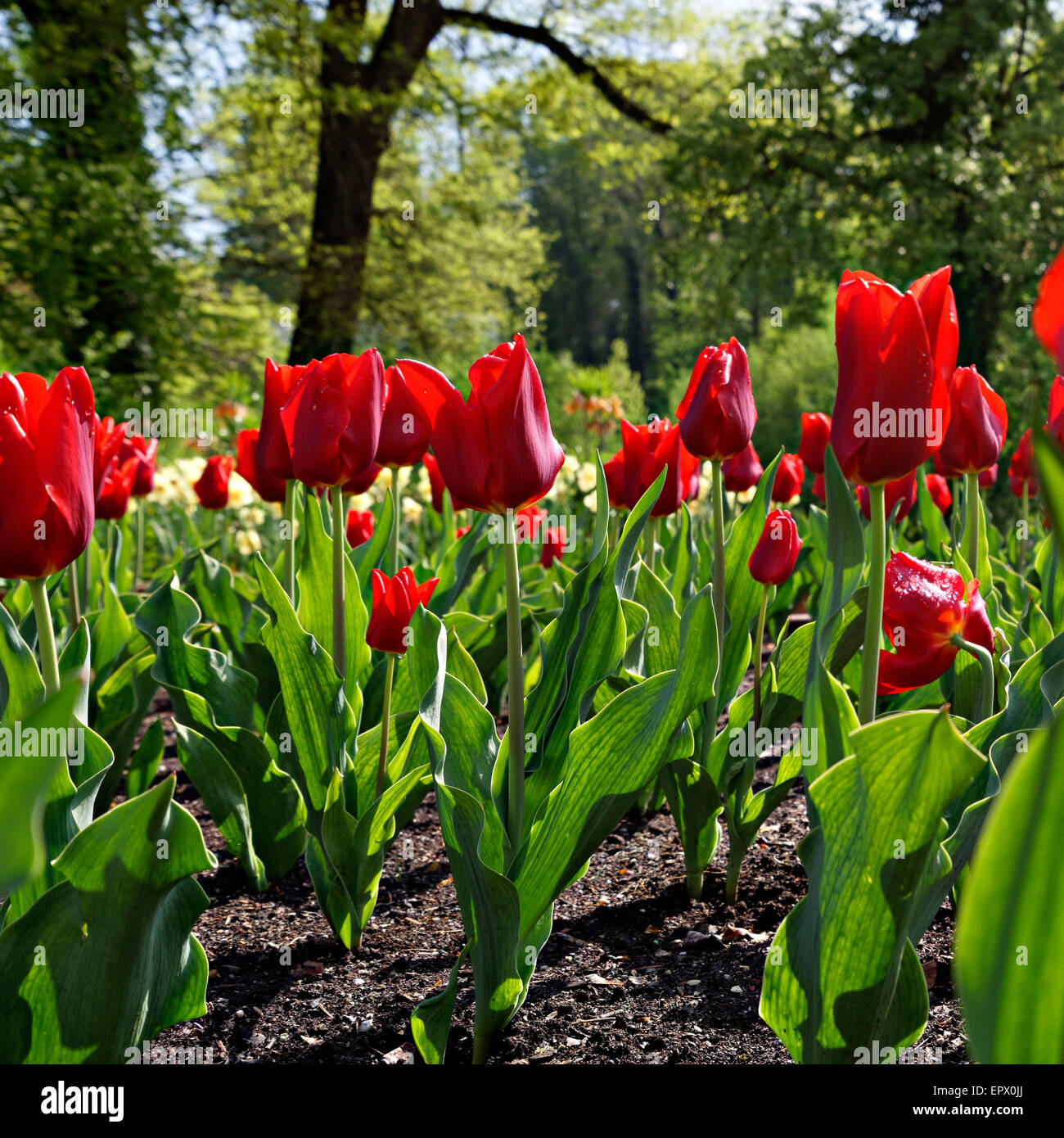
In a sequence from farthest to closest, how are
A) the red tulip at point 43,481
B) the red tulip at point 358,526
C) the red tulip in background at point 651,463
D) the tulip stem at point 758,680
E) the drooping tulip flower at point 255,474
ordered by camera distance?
1. the red tulip at point 358,526
2. the drooping tulip flower at point 255,474
3. the red tulip in background at point 651,463
4. the tulip stem at point 758,680
5. the red tulip at point 43,481

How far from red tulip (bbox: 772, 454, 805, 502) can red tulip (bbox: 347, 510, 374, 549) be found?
1.10 m

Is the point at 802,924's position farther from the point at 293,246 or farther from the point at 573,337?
the point at 573,337

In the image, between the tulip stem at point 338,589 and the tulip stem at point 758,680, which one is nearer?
the tulip stem at point 338,589

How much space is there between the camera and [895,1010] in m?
0.99

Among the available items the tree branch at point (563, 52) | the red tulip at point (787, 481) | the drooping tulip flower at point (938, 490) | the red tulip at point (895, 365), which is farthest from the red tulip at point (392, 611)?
the tree branch at point (563, 52)

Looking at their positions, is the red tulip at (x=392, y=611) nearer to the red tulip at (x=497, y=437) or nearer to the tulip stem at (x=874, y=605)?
the red tulip at (x=497, y=437)

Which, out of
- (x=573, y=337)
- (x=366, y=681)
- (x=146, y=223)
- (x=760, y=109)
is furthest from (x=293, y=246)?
(x=573, y=337)

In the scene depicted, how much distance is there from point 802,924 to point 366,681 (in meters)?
1.17

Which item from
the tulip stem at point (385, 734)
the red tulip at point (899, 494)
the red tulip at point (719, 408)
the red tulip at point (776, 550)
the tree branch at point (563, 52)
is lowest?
the tulip stem at point (385, 734)

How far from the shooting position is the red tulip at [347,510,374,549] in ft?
8.17

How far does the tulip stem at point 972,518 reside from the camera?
1784 mm

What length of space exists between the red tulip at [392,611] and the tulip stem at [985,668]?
2.62 ft

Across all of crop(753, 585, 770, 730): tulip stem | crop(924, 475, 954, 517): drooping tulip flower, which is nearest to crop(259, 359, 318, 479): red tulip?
crop(753, 585, 770, 730): tulip stem

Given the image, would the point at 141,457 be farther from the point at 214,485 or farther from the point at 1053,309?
the point at 1053,309
